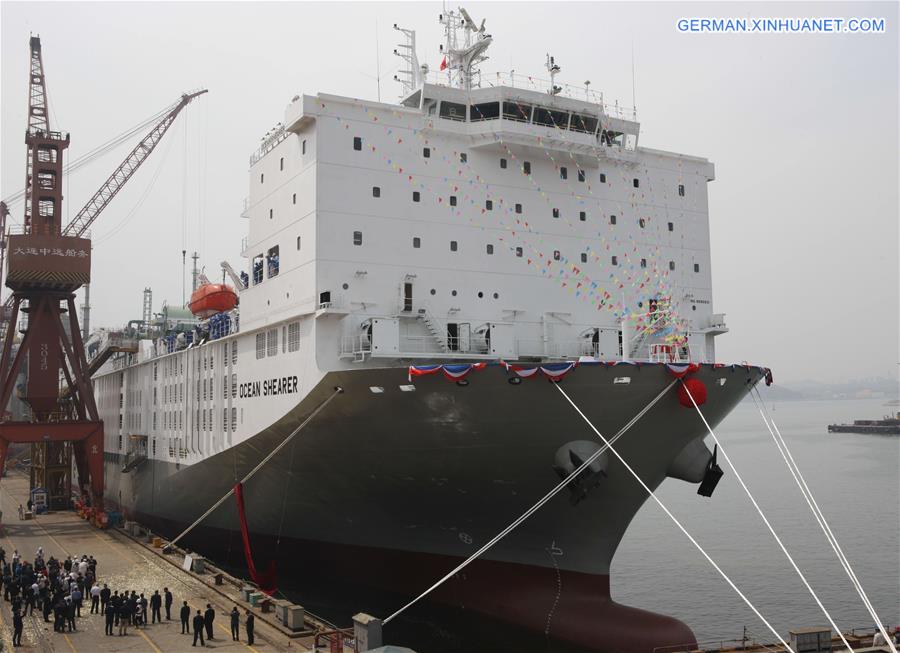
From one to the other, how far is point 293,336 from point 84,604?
26.5 ft

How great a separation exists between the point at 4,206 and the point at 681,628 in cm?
7052

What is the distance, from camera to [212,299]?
3062 centimetres

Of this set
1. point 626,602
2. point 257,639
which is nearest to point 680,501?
point 626,602

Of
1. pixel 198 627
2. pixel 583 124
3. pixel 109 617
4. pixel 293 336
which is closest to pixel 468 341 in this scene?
pixel 293 336

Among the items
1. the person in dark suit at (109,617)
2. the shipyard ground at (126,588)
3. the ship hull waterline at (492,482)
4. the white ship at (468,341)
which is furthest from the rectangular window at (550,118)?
the person in dark suit at (109,617)

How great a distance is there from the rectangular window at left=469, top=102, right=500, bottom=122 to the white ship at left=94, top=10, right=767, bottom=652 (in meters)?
0.30

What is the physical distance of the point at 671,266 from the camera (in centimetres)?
2244

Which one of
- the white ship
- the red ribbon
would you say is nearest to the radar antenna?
the white ship

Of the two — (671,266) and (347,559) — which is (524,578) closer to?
(347,559)

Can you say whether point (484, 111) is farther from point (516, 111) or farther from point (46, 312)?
point (46, 312)

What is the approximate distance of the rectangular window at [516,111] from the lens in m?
20.9

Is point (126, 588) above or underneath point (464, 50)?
underneath

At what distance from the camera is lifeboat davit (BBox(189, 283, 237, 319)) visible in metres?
30.6

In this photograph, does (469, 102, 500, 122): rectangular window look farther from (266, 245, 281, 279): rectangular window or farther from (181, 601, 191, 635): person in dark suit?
(181, 601, 191, 635): person in dark suit
